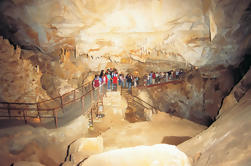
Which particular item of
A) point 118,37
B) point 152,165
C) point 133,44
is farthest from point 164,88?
point 152,165

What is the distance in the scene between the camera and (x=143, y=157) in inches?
150

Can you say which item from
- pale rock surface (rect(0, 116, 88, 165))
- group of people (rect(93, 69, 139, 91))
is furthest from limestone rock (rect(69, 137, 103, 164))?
group of people (rect(93, 69, 139, 91))

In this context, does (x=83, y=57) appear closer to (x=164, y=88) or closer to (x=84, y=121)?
(x=84, y=121)

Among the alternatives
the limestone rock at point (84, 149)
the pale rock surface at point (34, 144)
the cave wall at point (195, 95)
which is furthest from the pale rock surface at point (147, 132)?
the pale rock surface at point (34, 144)

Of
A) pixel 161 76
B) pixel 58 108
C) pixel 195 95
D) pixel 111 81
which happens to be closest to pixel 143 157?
pixel 58 108

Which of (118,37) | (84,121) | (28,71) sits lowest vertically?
(84,121)

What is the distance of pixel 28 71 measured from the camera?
9992 millimetres

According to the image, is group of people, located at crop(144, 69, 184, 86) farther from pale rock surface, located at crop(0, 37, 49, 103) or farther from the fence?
pale rock surface, located at crop(0, 37, 49, 103)

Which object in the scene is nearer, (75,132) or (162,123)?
(75,132)

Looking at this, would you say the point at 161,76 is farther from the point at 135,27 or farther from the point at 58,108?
the point at 58,108

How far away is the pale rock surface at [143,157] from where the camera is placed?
3.49m

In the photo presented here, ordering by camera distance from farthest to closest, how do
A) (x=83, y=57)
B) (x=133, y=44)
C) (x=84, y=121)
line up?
(x=83, y=57), (x=133, y=44), (x=84, y=121)

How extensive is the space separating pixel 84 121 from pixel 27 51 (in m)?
5.95

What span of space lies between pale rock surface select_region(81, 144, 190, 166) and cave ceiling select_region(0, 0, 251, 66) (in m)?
4.71
